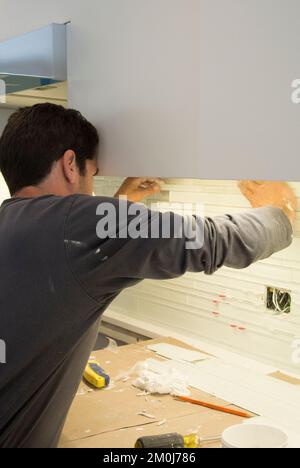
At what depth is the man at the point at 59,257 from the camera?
108cm

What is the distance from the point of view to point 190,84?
1168 millimetres

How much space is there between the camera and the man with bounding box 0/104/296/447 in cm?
108

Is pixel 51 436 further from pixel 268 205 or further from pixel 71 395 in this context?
pixel 268 205

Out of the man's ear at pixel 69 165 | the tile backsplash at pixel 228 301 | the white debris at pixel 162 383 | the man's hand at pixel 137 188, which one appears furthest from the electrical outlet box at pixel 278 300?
the man's ear at pixel 69 165

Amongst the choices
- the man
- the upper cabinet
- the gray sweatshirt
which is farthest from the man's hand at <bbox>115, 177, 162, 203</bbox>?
the gray sweatshirt

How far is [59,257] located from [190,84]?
1.45ft

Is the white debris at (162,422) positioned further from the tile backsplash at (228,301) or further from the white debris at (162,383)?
the tile backsplash at (228,301)

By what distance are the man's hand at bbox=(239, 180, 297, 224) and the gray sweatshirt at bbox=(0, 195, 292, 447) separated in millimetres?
90

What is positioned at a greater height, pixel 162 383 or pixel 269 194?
pixel 269 194

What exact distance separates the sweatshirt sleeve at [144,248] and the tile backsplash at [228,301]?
55 centimetres

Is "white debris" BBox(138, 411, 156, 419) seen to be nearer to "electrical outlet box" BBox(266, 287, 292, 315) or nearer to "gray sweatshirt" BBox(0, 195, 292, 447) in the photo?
"gray sweatshirt" BBox(0, 195, 292, 447)

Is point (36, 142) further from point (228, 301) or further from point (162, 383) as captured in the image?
point (228, 301)

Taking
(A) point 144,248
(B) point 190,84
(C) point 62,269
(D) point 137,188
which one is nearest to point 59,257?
(C) point 62,269
